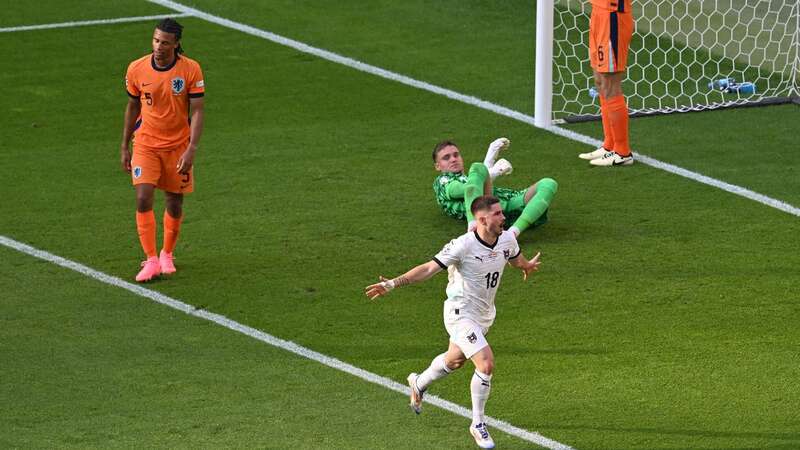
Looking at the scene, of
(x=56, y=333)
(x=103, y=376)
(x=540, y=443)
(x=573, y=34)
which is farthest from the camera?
(x=573, y=34)

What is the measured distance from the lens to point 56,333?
1018 centimetres

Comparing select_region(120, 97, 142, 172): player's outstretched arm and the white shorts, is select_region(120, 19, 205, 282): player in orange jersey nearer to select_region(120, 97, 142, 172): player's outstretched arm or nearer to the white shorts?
select_region(120, 97, 142, 172): player's outstretched arm

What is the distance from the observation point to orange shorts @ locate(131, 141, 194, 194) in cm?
1102

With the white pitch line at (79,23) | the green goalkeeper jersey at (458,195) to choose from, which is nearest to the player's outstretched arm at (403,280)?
the green goalkeeper jersey at (458,195)

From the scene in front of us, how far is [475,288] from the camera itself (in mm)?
8586

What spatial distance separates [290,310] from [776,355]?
3.20 m

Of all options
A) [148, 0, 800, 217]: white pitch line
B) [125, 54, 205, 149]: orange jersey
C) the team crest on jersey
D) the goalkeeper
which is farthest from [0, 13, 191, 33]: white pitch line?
the team crest on jersey

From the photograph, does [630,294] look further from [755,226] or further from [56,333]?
[56,333]

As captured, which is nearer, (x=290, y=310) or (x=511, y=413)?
(x=511, y=413)

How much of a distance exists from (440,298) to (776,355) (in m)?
2.35

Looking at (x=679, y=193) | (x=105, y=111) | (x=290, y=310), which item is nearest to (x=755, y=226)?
(x=679, y=193)

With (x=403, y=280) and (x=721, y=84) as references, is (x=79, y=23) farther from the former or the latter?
(x=403, y=280)

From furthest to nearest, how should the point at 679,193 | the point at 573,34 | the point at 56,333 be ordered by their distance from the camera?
the point at 573,34 → the point at 679,193 → the point at 56,333

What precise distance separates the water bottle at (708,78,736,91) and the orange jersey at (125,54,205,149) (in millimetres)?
6737
